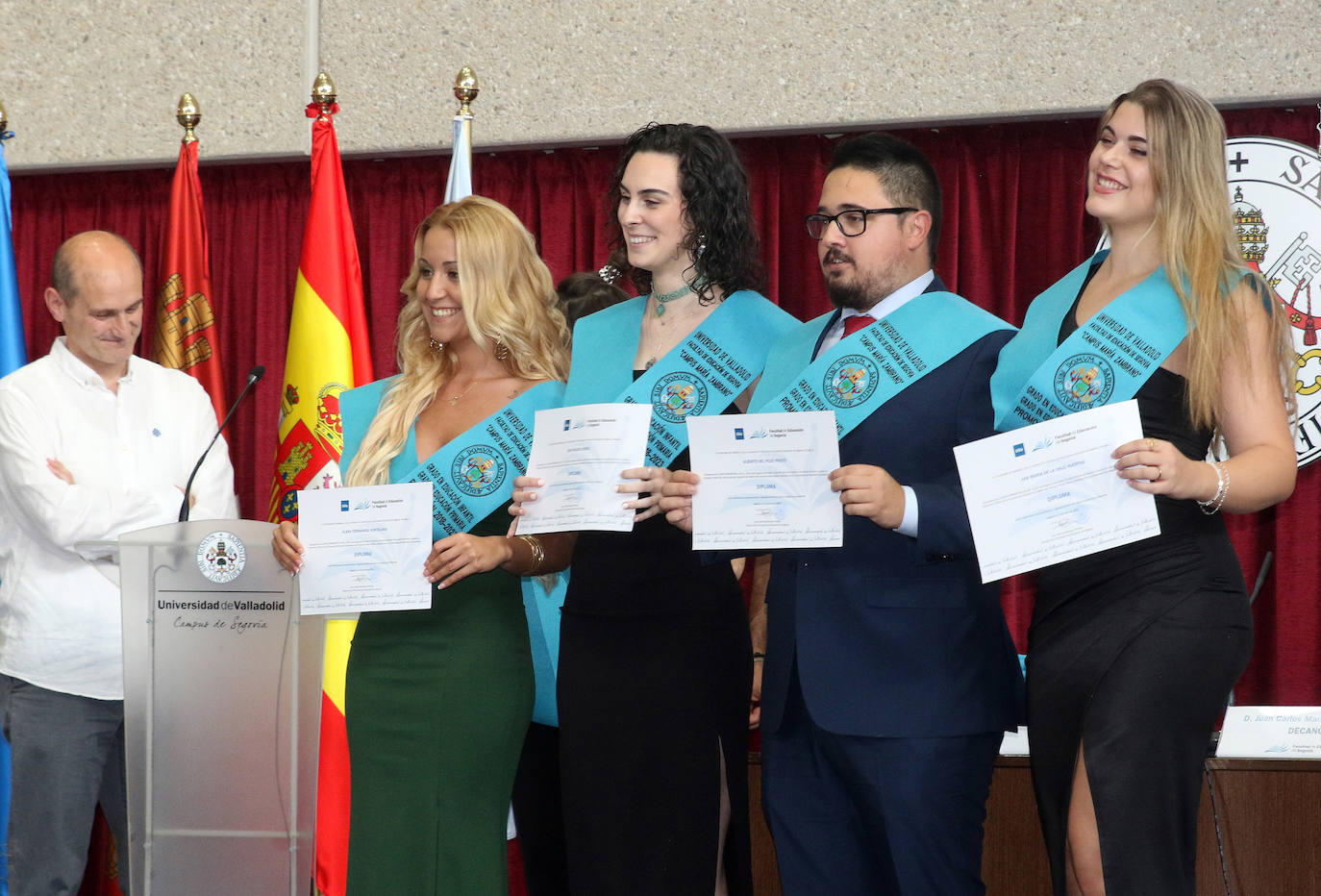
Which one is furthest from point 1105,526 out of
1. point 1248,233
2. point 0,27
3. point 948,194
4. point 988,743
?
point 0,27

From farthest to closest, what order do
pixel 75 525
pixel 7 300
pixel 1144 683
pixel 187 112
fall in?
pixel 7 300
pixel 187 112
pixel 75 525
pixel 1144 683

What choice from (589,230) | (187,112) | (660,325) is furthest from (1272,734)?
(187,112)

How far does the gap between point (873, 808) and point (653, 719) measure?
39 centimetres

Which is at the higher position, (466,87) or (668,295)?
(466,87)

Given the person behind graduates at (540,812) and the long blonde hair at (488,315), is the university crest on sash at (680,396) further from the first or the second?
the person behind graduates at (540,812)

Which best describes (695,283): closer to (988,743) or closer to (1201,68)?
(988,743)

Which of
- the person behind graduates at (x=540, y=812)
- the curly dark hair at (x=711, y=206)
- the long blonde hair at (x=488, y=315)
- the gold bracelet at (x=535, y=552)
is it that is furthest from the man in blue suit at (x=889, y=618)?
the person behind graduates at (x=540, y=812)

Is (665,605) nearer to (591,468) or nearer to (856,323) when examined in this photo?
(591,468)

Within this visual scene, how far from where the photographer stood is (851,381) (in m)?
2.18

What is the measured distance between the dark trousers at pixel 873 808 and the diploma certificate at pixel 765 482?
0.89ft

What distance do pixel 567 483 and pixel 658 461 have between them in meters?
0.21

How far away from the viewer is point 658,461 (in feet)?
7.74

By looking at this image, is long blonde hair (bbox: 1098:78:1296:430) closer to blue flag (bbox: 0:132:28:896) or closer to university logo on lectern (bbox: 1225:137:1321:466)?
university logo on lectern (bbox: 1225:137:1321:466)

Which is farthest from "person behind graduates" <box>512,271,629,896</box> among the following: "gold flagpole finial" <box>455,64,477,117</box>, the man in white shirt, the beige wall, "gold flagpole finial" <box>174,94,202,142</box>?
"gold flagpole finial" <box>174,94,202,142</box>
